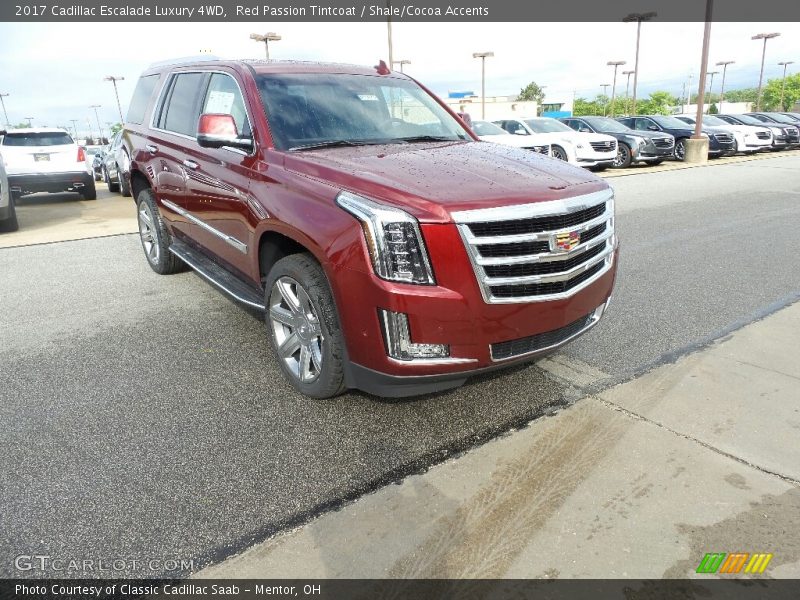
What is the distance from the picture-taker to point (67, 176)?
13227mm

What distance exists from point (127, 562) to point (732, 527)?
234 cm

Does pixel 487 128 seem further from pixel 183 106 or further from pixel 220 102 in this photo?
pixel 220 102

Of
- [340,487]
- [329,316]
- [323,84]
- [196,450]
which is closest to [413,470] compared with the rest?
[340,487]

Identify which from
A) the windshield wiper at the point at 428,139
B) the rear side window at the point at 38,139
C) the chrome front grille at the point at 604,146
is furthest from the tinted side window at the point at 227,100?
the chrome front grille at the point at 604,146

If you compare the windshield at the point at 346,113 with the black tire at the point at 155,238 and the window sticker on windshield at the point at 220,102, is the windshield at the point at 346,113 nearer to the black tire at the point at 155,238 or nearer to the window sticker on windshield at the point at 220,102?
the window sticker on windshield at the point at 220,102

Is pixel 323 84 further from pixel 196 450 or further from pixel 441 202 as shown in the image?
pixel 196 450

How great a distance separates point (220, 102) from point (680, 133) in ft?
70.6

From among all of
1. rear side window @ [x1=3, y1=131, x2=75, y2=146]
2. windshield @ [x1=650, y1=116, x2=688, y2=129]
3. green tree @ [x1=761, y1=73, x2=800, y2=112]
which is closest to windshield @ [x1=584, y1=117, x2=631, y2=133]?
windshield @ [x1=650, y1=116, x2=688, y2=129]

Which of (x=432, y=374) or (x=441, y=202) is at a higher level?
(x=441, y=202)

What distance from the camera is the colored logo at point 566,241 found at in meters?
2.87

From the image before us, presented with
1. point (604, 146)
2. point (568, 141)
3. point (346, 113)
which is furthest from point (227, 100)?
point (604, 146)

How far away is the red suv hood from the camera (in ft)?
8.93

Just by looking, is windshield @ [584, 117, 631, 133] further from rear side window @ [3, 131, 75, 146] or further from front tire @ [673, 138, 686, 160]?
rear side window @ [3, 131, 75, 146]

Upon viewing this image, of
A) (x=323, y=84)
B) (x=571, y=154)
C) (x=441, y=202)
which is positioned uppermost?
(x=323, y=84)
